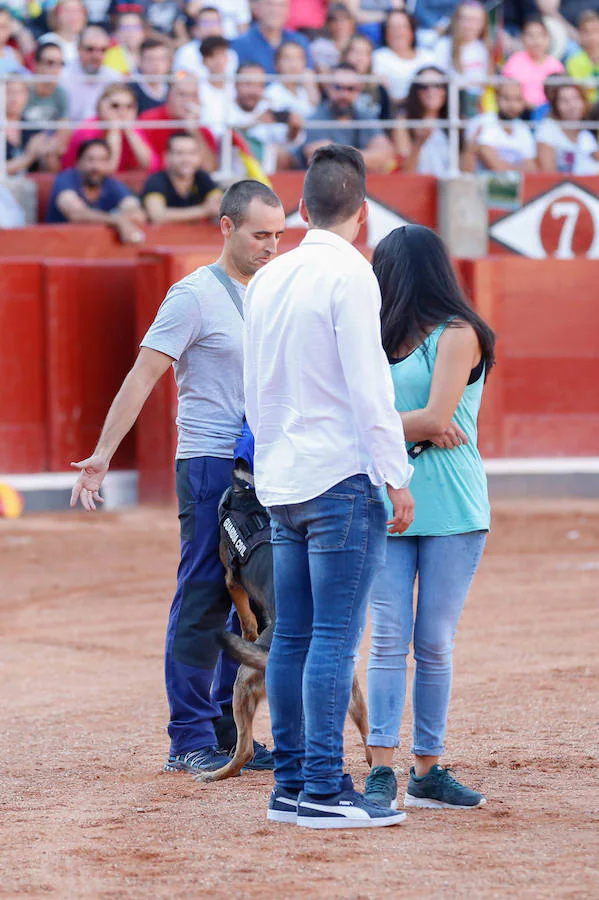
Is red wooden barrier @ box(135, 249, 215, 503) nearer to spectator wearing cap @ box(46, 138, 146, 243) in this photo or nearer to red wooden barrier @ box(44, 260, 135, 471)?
red wooden barrier @ box(44, 260, 135, 471)

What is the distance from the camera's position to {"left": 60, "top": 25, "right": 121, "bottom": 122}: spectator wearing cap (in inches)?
465

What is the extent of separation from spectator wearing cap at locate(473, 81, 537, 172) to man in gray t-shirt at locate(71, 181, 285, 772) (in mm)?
8604

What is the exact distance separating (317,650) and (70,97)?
910cm

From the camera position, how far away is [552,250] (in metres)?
12.9

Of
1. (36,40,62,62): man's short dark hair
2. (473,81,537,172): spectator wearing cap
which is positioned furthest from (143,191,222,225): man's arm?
(473,81,537,172): spectator wearing cap

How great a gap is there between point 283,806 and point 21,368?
25.6 feet

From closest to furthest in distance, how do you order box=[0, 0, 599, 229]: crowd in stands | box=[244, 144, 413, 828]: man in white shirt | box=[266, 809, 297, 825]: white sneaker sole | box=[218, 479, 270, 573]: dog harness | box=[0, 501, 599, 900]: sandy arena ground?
box=[0, 501, 599, 900]: sandy arena ground → box=[244, 144, 413, 828]: man in white shirt → box=[266, 809, 297, 825]: white sneaker sole → box=[218, 479, 270, 573]: dog harness → box=[0, 0, 599, 229]: crowd in stands

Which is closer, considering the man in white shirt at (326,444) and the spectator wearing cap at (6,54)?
the man in white shirt at (326,444)

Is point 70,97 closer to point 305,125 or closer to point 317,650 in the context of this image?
point 305,125

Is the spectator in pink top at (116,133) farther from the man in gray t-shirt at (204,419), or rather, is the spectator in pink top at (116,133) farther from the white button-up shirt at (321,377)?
the white button-up shirt at (321,377)

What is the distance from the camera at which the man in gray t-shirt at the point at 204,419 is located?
14.5 feet

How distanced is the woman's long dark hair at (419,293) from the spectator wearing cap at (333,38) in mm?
9497

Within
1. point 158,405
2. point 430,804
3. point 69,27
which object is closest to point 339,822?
point 430,804

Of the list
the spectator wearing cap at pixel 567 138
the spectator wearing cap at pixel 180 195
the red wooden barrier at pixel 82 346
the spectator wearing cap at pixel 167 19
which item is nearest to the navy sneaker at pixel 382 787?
the red wooden barrier at pixel 82 346
